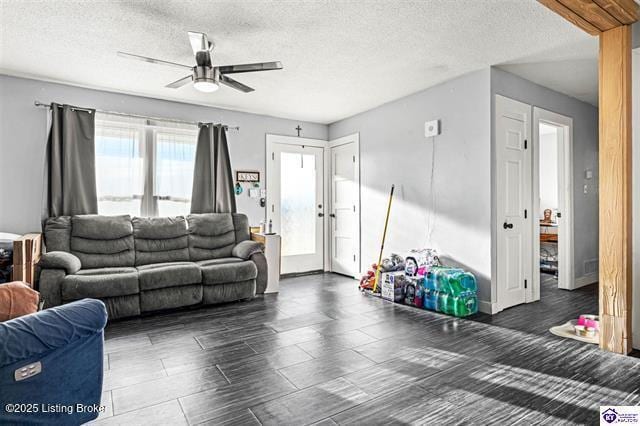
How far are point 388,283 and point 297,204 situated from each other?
218 cm

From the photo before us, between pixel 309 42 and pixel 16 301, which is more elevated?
pixel 309 42

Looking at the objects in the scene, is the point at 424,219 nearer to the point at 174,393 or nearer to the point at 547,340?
the point at 547,340

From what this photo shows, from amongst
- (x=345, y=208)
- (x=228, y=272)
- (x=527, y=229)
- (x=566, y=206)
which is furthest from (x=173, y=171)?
(x=566, y=206)

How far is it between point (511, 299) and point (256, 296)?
9.60 ft

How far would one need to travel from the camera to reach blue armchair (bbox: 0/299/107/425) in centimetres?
138

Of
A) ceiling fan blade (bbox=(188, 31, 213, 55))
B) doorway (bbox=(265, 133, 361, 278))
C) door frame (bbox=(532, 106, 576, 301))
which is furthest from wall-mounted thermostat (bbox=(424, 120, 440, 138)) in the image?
ceiling fan blade (bbox=(188, 31, 213, 55))

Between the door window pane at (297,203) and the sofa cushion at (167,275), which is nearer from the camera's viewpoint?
the sofa cushion at (167,275)

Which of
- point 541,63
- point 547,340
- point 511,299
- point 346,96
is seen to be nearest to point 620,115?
point 541,63

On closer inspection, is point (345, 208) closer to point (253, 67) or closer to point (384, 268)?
point (384, 268)

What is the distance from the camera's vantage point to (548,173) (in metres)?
6.94

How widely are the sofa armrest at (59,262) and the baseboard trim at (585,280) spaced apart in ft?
19.4

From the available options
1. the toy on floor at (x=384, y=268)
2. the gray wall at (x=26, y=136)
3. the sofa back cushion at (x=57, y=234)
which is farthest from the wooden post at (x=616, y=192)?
the sofa back cushion at (x=57, y=234)

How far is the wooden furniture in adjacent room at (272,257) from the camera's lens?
4666 mm

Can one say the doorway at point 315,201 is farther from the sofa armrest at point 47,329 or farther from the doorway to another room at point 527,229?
the sofa armrest at point 47,329
